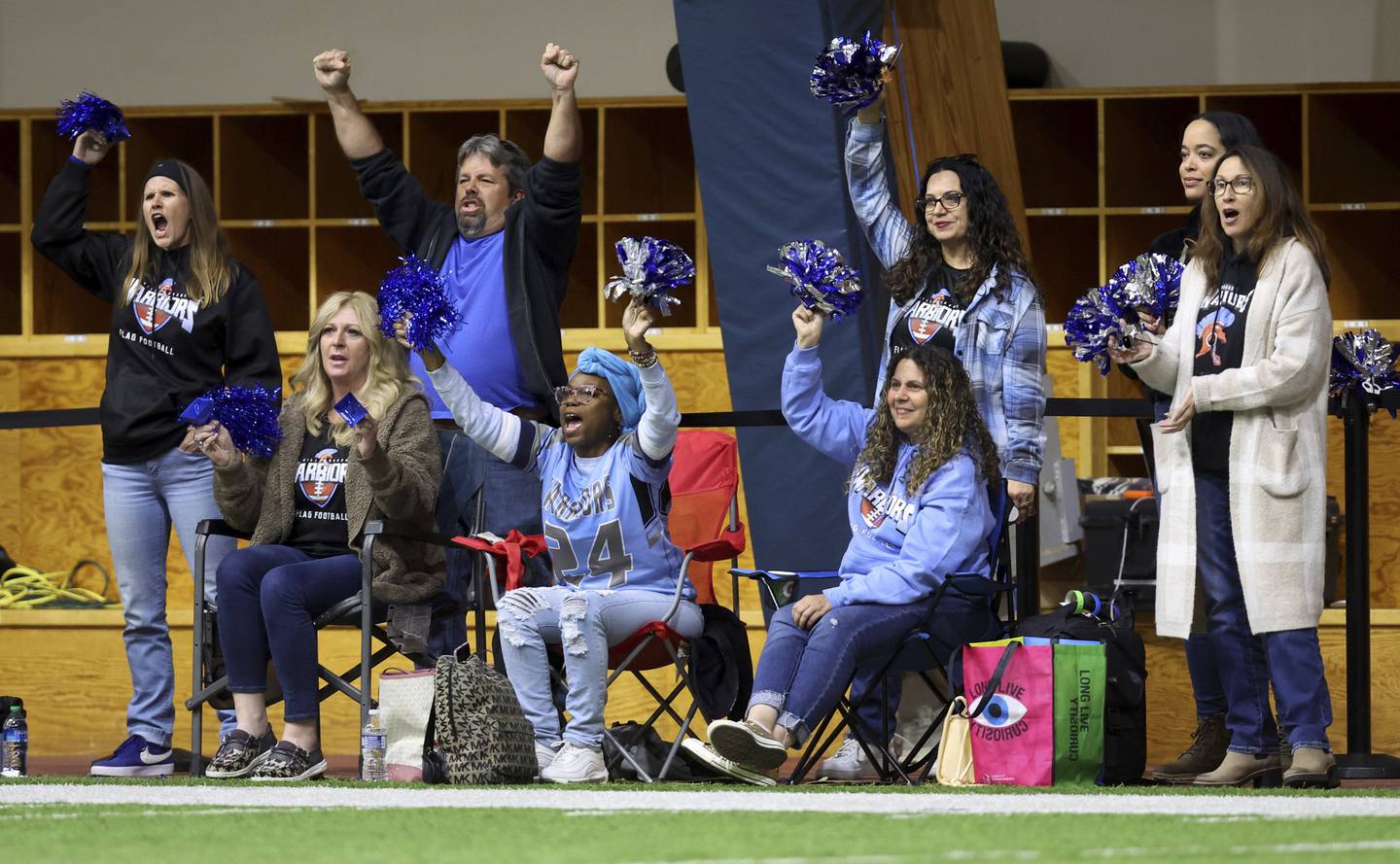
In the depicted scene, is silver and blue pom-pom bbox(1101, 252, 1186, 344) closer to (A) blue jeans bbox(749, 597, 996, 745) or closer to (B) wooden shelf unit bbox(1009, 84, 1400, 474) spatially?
(A) blue jeans bbox(749, 597, 996, 745)

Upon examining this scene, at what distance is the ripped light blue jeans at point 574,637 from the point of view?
4.02m

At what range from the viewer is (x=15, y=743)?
14.5 ft

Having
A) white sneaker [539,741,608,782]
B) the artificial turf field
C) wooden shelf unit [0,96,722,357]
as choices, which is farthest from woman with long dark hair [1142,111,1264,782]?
wooden shelf unit [0,96,722,357]

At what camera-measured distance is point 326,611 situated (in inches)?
170

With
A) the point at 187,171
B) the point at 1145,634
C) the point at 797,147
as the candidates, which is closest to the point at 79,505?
the point at 187,171

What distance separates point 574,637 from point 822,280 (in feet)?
2.99

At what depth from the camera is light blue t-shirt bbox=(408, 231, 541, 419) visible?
4.45m

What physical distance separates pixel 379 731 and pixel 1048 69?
16.4 ft

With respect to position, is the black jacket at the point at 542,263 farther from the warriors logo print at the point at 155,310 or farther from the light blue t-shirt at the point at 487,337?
the warriors logo print at the point at 155,310

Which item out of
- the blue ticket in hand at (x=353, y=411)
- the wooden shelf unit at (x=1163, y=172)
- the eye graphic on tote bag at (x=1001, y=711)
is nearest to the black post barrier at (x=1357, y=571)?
the eye graphic on tote bag at (x=1001, y=711)

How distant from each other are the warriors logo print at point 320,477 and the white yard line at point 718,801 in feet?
2.90

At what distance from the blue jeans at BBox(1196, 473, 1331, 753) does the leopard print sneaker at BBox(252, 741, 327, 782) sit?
190 cm

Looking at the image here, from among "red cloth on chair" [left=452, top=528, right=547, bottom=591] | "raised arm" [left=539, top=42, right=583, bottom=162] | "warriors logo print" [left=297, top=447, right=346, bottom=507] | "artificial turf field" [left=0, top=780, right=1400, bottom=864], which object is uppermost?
"raised arm" [left=539, top=42, right=583, bottom=162]

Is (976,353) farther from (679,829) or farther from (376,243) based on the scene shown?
(376,243)
